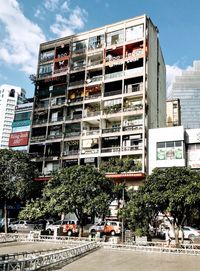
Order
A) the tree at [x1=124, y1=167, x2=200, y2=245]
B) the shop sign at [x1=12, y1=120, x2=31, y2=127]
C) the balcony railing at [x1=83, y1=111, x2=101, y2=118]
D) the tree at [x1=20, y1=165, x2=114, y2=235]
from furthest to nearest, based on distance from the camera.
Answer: the shop sign at [x1=12, y1=120, x2=31, y2=127]
the balcony railing at [x1=83, y1=111, x2=101, y2=118]
the tree at [x1=20, y1=165, x2=114, y2=235]
the tree at [x1=124, y1=167, x2=200, y2=245]

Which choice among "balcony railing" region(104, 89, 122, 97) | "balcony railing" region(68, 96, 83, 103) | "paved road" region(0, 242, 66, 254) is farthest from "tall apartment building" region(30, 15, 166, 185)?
"paved road" region(0, 242, 66, 254)

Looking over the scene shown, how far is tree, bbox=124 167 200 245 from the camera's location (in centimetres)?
2481

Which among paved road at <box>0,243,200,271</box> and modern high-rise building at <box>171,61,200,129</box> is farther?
modern high-rise building at <box>171,61,200,129</box>

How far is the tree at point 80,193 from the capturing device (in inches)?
1257

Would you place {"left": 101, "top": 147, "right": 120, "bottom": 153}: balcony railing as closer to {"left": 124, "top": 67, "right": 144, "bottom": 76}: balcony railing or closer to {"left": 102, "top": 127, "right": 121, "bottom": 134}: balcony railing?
{"left": 102, "top": 127, "right": 121, "bottom": 134}: balcony railing

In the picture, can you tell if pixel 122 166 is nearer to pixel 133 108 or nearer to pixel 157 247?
pixel 133 108

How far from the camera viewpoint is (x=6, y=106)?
14975 cm

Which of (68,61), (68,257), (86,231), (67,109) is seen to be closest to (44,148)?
(67,109)

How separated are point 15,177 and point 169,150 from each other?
19900mm

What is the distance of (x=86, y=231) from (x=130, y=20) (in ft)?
112

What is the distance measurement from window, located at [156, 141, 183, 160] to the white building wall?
12.3 inches

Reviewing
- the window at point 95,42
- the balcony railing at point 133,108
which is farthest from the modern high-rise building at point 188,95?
the balcony railing at point 133,108

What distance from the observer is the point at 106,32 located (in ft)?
181

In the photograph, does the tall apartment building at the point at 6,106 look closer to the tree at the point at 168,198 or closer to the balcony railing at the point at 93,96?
the balcony railing at the point at 93,96
